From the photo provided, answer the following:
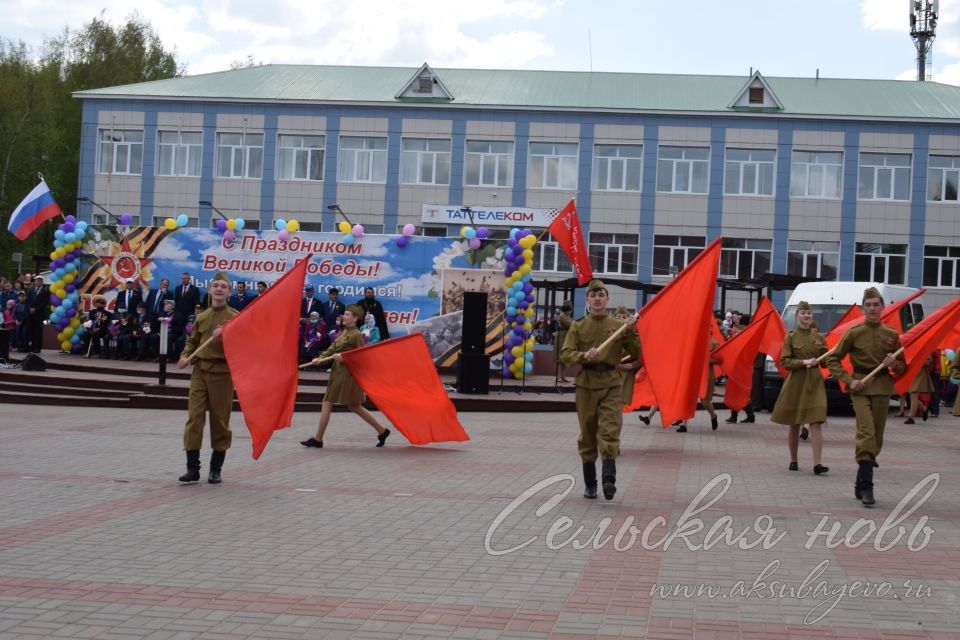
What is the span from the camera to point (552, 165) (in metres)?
46.5

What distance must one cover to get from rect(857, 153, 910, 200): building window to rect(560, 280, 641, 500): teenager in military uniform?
124 ft

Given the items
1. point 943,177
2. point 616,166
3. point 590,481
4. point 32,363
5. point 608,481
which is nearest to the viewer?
point 608,481

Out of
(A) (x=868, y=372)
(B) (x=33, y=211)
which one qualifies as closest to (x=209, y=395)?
(A) (x=868, y=372)

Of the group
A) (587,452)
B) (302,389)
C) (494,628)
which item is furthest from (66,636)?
(302,389)

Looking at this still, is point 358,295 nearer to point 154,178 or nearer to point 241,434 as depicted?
point 241,434

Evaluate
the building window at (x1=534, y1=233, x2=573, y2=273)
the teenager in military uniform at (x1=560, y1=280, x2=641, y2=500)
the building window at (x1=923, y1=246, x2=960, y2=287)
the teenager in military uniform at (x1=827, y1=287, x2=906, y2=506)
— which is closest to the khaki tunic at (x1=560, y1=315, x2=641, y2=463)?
the teenager in military uniform at (x1=560, y1=280, x2=641, y2=500)

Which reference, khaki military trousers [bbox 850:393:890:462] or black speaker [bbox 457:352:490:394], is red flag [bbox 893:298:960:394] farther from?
black speaker [bbox 457:352:490:394]

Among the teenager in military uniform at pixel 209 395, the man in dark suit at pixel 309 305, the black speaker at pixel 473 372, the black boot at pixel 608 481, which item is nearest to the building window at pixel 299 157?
the man in dark suit at pixel 309 305

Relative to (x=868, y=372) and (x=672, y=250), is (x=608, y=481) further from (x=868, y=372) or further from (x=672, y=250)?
(x=672, y=250)

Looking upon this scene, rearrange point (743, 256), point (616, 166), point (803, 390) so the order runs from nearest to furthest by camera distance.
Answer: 1. point (803, 390)
2. point (743, 256)
3. point (616, 166)

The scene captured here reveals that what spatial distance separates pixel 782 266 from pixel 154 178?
26022mm

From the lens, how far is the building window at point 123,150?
48.4 m

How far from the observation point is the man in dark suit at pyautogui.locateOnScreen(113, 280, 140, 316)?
26562 mm

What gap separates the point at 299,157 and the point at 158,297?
22396mm
